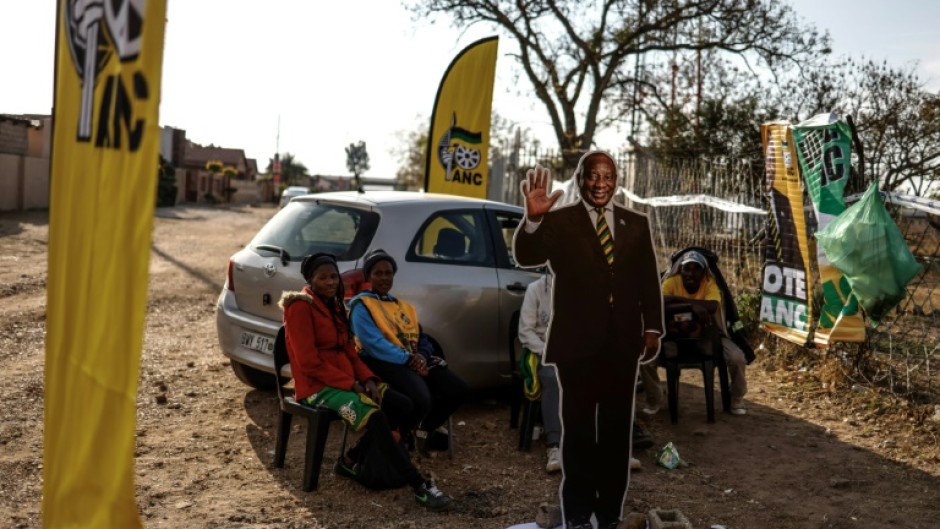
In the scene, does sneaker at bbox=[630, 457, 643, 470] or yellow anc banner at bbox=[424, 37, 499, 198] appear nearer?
sneaker at bbox=[630, 457, 643, 470]

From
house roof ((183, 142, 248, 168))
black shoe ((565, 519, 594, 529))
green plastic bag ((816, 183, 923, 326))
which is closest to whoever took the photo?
black shoe ((565, 519, 594, 529))

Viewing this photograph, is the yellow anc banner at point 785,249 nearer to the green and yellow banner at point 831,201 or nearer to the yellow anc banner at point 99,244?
the green and yellow banner at point 831,201

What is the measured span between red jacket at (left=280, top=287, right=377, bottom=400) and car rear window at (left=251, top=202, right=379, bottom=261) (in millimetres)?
1074

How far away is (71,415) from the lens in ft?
10.2

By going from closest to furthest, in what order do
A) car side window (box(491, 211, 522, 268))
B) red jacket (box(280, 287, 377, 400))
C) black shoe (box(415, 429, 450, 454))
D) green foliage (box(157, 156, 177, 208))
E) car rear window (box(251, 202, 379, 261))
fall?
red jacket (box(280, 287, 377, 400)) → black shoe (box(415, 429, 450, 454)) → car rear window (box(251, 202, 379, 261)) → car side window (box(491, 211, 522, 268)) → green foliage (box(157, 156, 177, 208))

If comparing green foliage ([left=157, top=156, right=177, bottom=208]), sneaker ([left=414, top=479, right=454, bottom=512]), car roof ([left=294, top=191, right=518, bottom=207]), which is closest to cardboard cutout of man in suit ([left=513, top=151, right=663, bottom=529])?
sneaker ([left=414, top=479, right=454, bottom=512])

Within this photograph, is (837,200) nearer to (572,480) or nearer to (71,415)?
(572,480)

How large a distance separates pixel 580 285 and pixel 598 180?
1.82ft

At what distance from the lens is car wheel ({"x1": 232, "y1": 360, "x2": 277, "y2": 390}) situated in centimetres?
759

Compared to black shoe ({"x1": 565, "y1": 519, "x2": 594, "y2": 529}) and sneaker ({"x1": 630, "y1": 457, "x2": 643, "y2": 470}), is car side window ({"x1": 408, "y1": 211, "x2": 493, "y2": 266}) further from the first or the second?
black shoe ({"x1": 565, "y1": 519, "x2": 594, "y2": 529})

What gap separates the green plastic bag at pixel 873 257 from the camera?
22.9 ft

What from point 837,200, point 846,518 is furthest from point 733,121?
point 846,518

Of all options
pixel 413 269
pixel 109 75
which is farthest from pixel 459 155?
pixel 109 75

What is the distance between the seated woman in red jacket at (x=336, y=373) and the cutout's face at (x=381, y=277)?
282 millimetres
